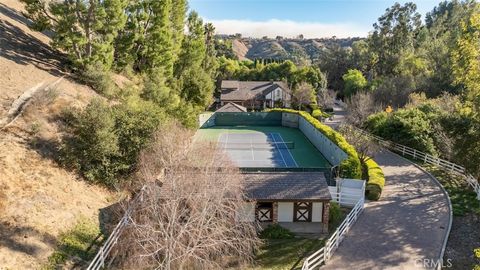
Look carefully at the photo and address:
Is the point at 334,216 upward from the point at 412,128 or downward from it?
downward

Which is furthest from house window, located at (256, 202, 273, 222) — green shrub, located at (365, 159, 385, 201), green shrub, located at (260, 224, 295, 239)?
green shrub, located at (365, 159, 385, 201)

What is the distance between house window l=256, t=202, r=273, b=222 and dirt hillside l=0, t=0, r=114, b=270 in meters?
9.44

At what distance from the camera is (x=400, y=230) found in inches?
766

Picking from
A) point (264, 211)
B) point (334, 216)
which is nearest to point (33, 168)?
point (264, 211)

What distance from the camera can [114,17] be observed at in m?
31.2

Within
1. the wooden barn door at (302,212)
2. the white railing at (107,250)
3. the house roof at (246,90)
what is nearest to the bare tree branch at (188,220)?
the white railing at (107,250)

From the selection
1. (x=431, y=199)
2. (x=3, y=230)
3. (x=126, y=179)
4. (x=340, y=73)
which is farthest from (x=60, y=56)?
(x=340, y=73)

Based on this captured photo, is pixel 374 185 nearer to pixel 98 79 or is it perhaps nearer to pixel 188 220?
pixel 188 220

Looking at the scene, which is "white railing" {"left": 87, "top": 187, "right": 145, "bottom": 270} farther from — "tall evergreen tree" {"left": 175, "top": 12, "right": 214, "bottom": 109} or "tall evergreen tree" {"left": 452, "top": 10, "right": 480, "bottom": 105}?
"tall evergreen tree" {"left": 175, "top": 12, "right": 214, "bottom": 109}

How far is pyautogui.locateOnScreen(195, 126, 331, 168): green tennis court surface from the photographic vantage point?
112 feet

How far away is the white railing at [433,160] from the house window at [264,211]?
46.3ft

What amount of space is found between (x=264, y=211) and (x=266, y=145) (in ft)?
68.3

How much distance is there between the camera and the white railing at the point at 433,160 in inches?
987

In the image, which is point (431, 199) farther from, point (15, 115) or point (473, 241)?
point (15, 115)
